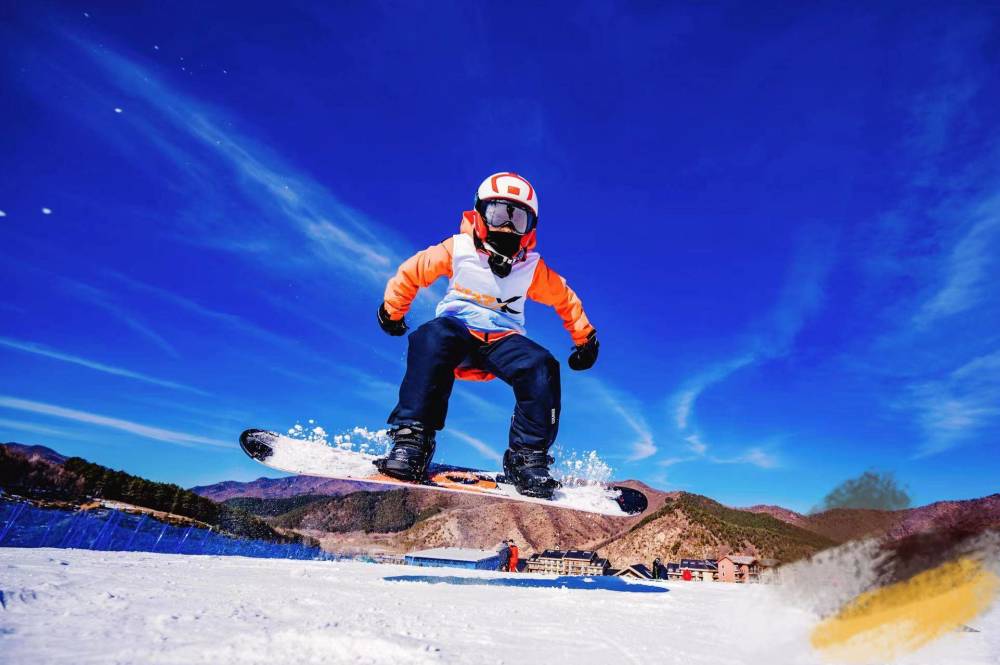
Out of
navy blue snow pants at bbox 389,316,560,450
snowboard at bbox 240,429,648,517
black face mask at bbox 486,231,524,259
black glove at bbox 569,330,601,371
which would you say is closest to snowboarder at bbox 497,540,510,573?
snowboard at bbox 240,429,648,517

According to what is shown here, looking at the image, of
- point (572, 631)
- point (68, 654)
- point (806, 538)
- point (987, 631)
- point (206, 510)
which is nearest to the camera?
point (68, 654)

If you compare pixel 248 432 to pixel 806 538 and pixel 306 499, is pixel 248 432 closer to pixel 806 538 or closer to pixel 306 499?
pixel 806 538

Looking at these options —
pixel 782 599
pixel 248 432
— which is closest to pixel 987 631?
pixel 782 599

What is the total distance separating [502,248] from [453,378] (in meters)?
1.58

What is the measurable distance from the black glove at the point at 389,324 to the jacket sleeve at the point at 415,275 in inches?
2.3

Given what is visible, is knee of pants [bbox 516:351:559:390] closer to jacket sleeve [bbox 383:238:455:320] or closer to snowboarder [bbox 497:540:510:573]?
jacket sleeve [bbox 383:238:455:320]

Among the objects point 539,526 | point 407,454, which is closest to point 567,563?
point 407,454

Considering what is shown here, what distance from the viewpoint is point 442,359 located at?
16.2 ft

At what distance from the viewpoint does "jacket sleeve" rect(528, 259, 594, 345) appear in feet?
18.5

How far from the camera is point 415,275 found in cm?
543

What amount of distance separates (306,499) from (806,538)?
174328mm

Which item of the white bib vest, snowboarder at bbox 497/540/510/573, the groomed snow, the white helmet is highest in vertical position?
the white helmet

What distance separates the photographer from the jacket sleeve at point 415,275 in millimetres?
5348

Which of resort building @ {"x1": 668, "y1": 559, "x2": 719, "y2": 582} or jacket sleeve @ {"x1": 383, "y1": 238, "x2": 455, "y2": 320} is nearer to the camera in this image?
jacket sleeve @ {"x1": 383, "y1": 238, "x2": 455, "y2": 320}
